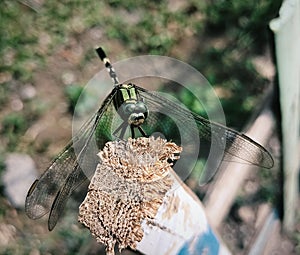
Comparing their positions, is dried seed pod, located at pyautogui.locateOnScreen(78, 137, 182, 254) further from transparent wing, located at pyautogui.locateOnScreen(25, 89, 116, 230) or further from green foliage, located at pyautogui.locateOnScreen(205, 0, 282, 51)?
green foliage, located at pyautogui.locateOnScreen(205, 0, 282, 51)

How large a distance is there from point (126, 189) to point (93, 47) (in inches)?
51.3

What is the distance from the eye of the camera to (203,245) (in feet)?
2.70

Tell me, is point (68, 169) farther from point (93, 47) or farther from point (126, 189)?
point (93, 47)

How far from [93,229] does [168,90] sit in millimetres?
1134

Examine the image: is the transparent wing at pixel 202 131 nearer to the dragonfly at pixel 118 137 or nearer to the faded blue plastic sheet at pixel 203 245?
the dragonfly at pixel 118 137

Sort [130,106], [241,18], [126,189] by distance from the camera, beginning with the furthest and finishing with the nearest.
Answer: [241,18]
[130,106]
[126,189]

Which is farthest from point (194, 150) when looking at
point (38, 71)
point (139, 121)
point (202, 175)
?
point (38, 71)

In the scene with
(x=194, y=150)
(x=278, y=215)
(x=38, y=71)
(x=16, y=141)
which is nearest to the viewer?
(x=194, y=150)

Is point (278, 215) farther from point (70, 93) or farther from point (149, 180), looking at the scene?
point (149, 180)

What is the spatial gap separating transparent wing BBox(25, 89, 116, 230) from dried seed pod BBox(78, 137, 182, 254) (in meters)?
0.09

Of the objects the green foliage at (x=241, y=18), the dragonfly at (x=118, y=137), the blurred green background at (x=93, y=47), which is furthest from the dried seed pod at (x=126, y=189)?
the green foliage at (x=241, y=18)

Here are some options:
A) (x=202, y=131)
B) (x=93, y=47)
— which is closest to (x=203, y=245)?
(x=202, y=131)

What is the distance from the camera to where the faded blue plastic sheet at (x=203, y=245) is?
2.61ft

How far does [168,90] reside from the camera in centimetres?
181
